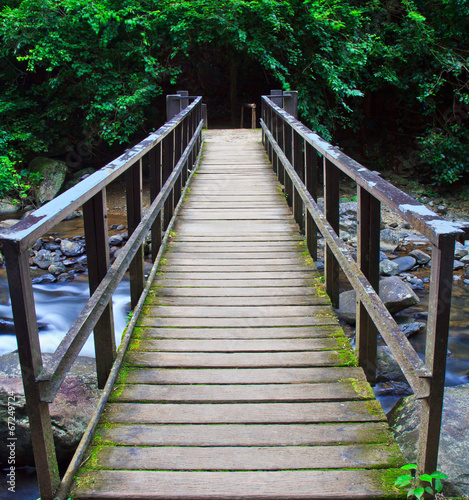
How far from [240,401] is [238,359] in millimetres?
391

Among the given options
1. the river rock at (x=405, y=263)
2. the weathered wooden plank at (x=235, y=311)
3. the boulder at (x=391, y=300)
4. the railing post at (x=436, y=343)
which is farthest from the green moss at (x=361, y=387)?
the river rock at (x=405, y=263)

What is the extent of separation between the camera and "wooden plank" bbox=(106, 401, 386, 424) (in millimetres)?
2348

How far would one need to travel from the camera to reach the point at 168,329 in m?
3.20

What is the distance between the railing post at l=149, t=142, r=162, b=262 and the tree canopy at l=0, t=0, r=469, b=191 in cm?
793

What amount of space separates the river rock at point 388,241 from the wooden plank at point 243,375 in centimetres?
785

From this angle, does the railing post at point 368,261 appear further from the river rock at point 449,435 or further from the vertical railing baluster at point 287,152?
the vertical railing baluster at point 287,152

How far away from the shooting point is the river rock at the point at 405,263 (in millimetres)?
9133

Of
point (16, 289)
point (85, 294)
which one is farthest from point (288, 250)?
point (85, 294)

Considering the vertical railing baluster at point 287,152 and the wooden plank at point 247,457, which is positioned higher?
the vertical railing baluster at point 287,152

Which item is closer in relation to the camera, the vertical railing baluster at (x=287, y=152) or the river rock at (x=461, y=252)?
the vertical railing baluster at (x=287, y=152)

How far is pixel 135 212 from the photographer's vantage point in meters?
3.49

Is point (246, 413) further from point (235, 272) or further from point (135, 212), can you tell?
point (235, 272)

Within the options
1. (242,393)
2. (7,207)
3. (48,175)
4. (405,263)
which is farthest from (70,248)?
(242,393)

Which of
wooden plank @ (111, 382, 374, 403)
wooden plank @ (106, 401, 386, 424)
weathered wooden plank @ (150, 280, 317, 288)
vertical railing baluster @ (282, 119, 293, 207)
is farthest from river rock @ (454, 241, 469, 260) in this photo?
wooden plank @ (106, 401, 386, 424)
